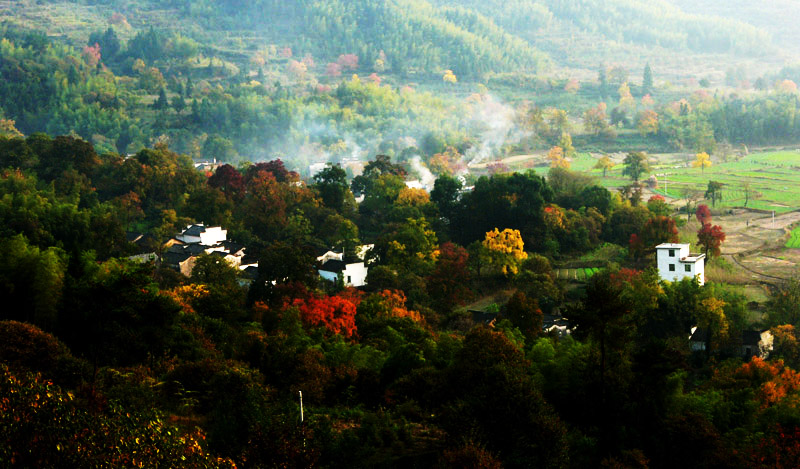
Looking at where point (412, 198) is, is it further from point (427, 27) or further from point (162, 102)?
point (427, 27)

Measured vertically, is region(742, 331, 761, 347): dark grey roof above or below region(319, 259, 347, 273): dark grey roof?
above

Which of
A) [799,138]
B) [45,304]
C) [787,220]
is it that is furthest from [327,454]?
[799,138]

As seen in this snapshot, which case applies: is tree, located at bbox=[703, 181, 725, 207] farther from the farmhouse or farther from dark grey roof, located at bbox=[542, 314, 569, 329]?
dark grey roof, located at bbox=[542, 314, 569, 329]

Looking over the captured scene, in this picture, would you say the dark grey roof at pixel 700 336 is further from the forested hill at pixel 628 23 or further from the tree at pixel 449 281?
the forested hill at pixel 628 23

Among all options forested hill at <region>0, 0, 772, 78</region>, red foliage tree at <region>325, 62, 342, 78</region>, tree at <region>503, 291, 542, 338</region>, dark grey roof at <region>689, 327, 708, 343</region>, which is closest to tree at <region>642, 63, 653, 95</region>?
forested hill at <region>0, 0, 772, 78</region>

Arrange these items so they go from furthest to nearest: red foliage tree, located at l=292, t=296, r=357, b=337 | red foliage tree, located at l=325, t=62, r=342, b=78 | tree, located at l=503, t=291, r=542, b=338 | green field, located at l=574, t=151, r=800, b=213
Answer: red foliage tree, located at l=325, t=62, r=342, b=78 < green field, located at l=574, t=151, r=800, b=213 < tree, located at l=503, t=291, r=542, b=338 < red foliage tree, located at l=292, t=296, r=357, b=337

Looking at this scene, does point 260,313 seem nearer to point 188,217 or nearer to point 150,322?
point 150,322

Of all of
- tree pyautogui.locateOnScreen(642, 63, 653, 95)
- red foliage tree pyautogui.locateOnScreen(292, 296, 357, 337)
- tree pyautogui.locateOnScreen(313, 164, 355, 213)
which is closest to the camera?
red foliage tree pyautogui.locateOnScreen(292, 296, 357, 337)

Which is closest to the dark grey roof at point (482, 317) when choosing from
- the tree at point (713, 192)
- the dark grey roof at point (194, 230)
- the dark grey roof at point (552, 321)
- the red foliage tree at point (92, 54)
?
the dark grey roof at point (552, 321)
